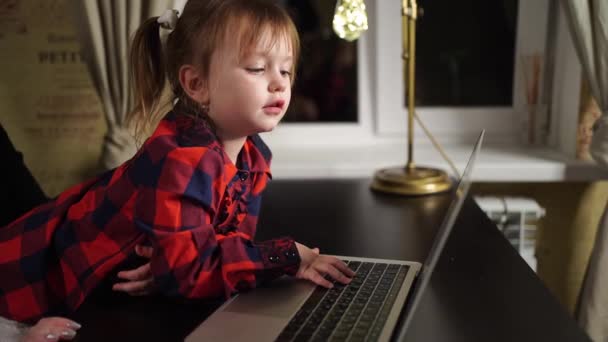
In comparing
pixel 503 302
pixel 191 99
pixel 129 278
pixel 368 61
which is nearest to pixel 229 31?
pixel 191 99

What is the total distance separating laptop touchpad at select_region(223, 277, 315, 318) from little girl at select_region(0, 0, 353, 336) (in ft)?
0.05

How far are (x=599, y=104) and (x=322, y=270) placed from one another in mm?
951

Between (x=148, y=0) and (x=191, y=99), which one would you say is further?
(x=148, y=0)

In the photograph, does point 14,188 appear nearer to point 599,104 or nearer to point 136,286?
point 136,286

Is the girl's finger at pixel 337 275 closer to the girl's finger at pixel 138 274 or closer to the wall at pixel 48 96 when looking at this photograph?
the girl's finger at pixel 138 274

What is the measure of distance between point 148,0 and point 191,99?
58cm

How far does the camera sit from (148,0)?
4.36 feet

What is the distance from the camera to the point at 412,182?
1315mm

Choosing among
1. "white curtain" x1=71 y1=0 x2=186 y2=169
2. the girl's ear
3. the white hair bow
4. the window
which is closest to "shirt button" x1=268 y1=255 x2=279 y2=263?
the girl's ear

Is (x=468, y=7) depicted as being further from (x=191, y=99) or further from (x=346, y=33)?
(x=191, y=99)

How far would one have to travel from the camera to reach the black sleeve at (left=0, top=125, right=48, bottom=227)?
106 cm

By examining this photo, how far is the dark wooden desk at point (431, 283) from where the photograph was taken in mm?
701

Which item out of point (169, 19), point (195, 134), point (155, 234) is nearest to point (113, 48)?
point (169, 19)

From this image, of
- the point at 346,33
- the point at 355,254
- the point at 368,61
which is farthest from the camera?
the point at 368,61
